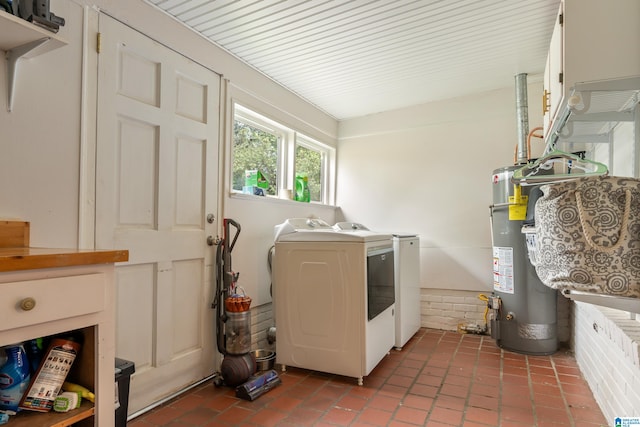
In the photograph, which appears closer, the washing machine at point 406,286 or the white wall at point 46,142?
the white wall at point 46,142

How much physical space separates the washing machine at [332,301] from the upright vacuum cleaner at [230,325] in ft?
1.14

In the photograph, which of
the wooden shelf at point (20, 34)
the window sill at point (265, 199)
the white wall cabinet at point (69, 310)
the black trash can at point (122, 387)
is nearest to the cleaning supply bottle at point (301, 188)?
the window sill at point (265, 199)

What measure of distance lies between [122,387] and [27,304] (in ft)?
2.54

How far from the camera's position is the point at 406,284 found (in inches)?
123

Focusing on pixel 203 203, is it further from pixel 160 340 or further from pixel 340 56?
pixel 340 56

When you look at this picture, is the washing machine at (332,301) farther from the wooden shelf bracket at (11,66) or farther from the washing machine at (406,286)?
the wooden shelf bracket at (11,66)

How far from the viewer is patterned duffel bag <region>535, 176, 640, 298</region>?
0.92 metres

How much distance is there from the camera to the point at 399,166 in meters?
3.88

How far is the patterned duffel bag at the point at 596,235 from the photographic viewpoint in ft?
3.01

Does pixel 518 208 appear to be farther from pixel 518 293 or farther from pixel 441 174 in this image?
pixel 441 174

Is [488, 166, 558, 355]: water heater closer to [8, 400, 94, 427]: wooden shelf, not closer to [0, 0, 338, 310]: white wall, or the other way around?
[0, 0, 338, 310]: white wall

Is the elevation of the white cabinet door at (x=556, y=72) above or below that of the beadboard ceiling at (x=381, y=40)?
below

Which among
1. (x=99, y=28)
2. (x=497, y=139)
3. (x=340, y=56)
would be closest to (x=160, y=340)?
(x=99, y=28)

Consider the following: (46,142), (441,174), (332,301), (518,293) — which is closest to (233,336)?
(332,301)
